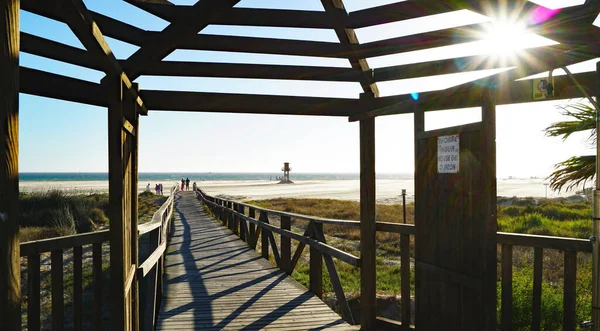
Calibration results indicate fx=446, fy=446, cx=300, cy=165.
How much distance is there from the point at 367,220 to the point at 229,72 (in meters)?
2.11

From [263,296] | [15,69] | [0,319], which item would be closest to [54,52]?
[15,69]

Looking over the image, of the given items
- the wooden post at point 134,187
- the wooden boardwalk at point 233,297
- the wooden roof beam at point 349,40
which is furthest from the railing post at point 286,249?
the wooden post at point 134,187

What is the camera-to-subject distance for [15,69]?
1595mm

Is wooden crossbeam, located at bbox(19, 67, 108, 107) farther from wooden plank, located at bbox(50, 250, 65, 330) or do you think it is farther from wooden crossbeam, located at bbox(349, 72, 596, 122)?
wooden crossbeam, located at bbox(349, 72, 596, 122)

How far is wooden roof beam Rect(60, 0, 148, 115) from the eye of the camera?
2.26 meters

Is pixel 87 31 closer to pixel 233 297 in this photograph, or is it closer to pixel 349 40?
pixel 349 40

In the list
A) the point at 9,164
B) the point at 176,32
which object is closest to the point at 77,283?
the point at 9,164

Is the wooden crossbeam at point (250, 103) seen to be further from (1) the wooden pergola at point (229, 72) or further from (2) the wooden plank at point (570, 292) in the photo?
(2) the wooden plank at point (570, 292)

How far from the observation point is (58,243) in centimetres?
312

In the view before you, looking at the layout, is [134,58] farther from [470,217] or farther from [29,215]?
[29,215]

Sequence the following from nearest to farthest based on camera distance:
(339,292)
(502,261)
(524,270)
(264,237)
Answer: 1. (502,261)
2. (339,292)
3. (524,270)
4. (264,237)

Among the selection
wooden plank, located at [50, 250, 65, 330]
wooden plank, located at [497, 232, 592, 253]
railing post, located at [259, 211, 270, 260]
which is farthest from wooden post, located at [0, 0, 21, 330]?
railing post, located at [259, 211, 270, 260]

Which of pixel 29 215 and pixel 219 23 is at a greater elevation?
pixel 219 23

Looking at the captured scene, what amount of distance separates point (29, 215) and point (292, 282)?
1303 cm
